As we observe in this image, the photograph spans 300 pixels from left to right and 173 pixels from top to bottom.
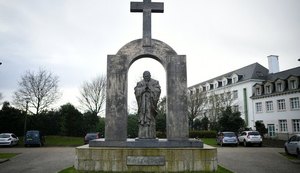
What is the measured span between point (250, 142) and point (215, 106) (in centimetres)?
2224

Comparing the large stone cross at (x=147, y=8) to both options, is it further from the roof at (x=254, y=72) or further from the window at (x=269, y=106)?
the roof at (x=254, y=72)

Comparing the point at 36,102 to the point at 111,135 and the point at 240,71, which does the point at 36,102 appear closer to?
the point at 111,135

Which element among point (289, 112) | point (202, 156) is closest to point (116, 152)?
point (202, 156)

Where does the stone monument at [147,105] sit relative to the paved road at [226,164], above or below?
above

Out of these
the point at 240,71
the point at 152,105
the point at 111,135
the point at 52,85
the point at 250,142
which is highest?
the point at 240,71

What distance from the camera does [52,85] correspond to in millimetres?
40000

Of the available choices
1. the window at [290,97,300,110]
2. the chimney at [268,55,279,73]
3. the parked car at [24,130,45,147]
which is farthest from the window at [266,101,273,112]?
the parked car at [24,130,45,147]

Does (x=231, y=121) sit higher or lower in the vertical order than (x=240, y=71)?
lower

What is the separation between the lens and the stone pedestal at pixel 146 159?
30.5 feet

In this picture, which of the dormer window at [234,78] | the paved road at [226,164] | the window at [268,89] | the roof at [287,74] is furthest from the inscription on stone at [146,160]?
the dormer window at [234,78]

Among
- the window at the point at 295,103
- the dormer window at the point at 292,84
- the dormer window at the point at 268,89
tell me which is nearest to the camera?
the window at the point at 295,103

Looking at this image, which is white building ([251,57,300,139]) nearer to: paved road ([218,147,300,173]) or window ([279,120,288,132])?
window ([279,120,288,132])

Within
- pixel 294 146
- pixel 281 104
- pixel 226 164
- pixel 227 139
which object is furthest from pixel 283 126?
pixel 226 164

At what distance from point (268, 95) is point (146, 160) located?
1519 inches
